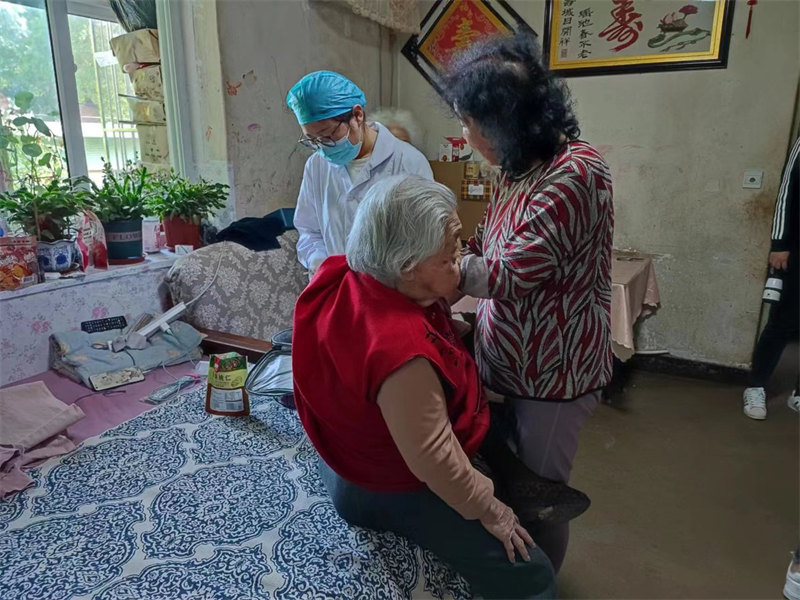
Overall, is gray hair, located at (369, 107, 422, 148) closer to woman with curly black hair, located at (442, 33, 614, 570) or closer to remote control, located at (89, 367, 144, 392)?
remote control, located at (89, 367, 144, 392)

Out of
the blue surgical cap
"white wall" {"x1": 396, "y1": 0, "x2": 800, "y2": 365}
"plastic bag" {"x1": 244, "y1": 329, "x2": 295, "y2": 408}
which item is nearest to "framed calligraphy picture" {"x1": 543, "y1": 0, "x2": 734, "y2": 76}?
"white wall" {"x1": 396, "y1": 0, "x2": 800, "y2": 365}

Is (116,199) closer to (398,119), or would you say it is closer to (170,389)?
(170,389)

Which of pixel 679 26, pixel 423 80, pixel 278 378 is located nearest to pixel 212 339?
pixel 278 378

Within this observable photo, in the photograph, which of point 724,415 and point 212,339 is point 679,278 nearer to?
point 724,415

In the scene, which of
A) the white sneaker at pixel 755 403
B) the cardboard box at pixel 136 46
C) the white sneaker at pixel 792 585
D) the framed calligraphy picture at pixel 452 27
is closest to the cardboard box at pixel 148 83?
the cardboard box at pixel 136 46

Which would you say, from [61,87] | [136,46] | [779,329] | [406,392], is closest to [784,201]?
[779,329]

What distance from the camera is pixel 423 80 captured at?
3.61 metres

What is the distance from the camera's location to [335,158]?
1810mm

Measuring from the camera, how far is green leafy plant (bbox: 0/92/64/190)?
6.31ft

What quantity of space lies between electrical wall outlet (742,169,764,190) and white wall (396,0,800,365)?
0.03 meters

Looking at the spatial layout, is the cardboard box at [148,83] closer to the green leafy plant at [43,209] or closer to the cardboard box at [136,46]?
the cardboard box at [136,46]

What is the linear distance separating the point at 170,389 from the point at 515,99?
134 centimetres

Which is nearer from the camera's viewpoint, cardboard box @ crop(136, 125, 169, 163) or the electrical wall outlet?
cardboard box @ crop(136, 125, 169, 163)

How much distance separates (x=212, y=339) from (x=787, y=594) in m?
2.04
